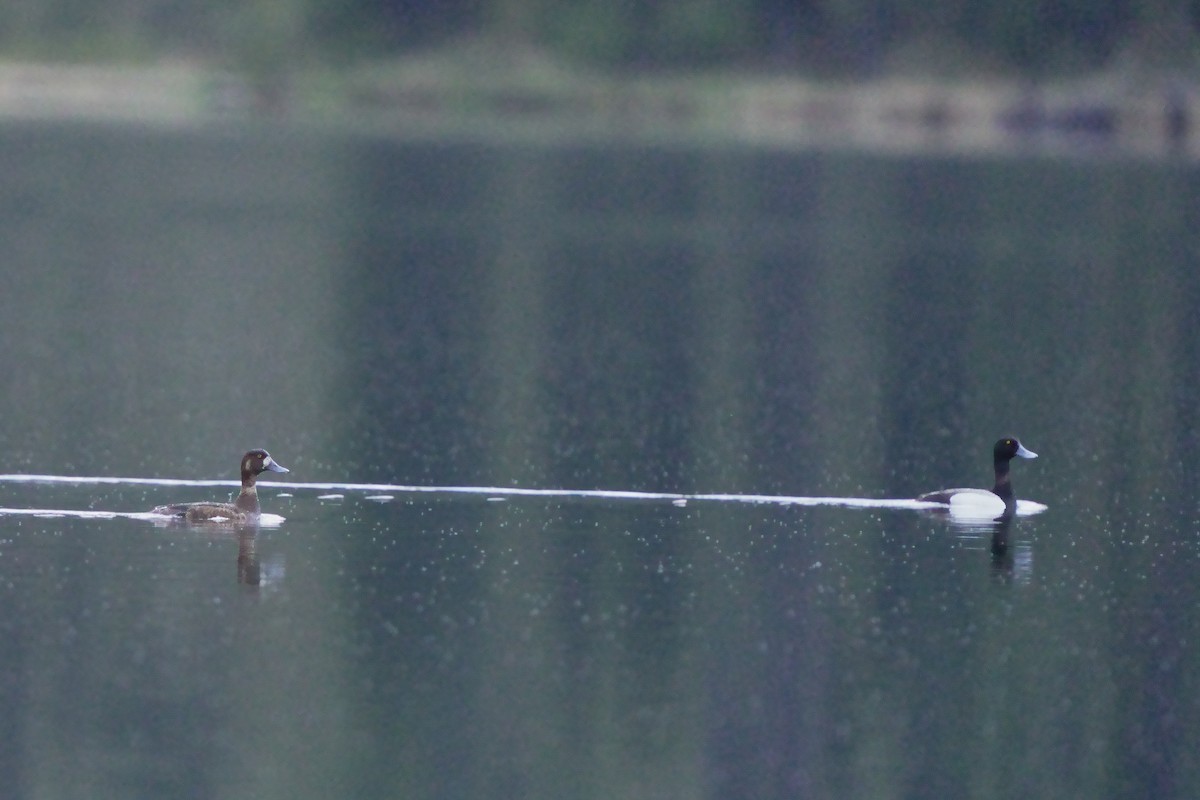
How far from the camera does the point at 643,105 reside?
305ft

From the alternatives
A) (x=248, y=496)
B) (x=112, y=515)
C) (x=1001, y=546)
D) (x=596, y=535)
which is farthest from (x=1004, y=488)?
(x=112, y=515)

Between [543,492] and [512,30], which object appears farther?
[512,30]

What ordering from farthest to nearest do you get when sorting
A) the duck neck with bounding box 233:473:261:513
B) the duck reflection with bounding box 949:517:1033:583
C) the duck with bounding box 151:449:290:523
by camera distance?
the duck neck with bounding box 233:473:261:513
the duck with bounding box 151:449:290:523
the duck reflection with bounding box 949:517:1033:583

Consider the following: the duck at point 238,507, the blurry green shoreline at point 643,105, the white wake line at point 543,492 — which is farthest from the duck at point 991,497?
the blurry green shoreline at point 643,105

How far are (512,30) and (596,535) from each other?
78.8 meters

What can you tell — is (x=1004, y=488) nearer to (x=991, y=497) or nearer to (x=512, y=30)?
(x=991, y=497)

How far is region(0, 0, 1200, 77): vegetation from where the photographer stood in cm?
9038

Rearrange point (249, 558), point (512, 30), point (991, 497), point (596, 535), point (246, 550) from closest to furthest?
point (249, 558) < point (246, 550) < point (596, 535) < point (991, 497) < point (512, 30)

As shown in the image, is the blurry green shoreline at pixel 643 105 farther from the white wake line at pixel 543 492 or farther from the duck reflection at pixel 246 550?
the duck reflection at pixel 246 550

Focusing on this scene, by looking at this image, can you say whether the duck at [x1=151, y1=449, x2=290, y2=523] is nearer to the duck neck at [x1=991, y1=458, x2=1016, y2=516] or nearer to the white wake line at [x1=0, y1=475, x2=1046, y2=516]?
the white wake line at [x1=0, y1=475, x2=1046, y2=516]

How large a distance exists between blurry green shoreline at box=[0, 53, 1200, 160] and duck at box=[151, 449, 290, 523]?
179 feet

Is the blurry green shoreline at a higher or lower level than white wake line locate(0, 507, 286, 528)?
higher

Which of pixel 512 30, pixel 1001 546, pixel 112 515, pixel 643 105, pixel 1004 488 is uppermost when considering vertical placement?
pixel 512 30

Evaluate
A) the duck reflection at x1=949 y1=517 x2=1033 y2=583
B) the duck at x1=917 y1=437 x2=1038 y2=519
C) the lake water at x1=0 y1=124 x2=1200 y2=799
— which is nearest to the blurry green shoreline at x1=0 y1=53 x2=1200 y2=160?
the lake water at x1=0 y1=124 x2=1200 y2=799
